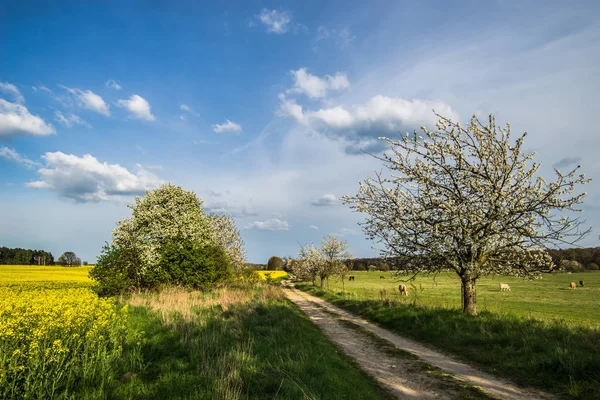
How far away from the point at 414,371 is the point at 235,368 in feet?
16.2

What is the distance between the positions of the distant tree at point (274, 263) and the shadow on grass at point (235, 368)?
12326cm

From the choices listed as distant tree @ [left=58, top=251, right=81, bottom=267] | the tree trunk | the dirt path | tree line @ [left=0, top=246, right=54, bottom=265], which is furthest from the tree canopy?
distant tree @ [left=58, top=251, right=81, bottom=267]

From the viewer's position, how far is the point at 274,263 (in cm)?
13388

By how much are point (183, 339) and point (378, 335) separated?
7.96 metres

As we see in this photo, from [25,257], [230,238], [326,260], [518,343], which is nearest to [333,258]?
[326,260]

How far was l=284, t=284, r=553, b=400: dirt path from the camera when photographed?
7156mm

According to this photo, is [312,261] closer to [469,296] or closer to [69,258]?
[469,296]

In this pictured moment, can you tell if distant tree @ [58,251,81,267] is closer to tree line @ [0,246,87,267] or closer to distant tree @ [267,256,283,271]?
tree line @ [0,246,87,267]

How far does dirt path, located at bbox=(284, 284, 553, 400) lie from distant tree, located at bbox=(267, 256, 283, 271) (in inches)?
4774

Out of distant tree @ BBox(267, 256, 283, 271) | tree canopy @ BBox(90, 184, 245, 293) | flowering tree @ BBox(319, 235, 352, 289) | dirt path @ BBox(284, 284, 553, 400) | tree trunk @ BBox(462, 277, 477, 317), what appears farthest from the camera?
distant tree @ BBox(267, 256, 283, 271)

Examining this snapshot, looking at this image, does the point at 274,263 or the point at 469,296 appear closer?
the point at 469,296

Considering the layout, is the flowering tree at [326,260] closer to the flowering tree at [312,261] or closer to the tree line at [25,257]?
the flowering tree at [312,261]

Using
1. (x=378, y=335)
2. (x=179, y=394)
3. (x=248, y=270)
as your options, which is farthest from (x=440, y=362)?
(x=248, y=270)

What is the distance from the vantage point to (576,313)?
25.5 metres
